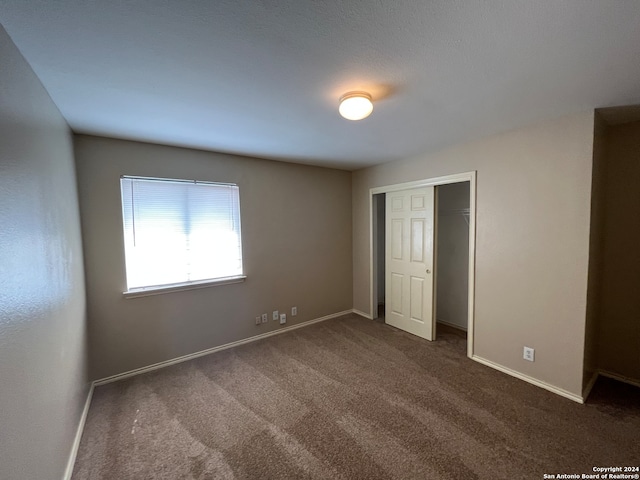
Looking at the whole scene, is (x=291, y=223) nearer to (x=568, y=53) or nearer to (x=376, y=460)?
(x=376, y=460)

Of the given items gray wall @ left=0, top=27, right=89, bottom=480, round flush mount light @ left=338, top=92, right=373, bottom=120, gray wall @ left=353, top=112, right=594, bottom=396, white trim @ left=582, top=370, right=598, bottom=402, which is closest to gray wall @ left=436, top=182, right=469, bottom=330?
gray wall @ left=353, top=112, right=594, bottom=396

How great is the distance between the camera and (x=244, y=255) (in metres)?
3.36

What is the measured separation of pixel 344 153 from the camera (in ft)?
10.6

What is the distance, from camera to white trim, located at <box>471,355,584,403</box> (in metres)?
2.21

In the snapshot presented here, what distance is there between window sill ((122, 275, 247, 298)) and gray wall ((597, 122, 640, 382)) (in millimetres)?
3764

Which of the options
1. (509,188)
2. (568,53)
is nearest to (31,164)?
(568,53)

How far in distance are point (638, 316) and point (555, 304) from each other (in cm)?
84

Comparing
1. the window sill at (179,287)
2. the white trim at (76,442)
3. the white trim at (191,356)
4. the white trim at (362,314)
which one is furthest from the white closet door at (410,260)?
the white trim at (76,442)

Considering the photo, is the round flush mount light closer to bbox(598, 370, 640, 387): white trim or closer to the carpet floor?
the carpet floor

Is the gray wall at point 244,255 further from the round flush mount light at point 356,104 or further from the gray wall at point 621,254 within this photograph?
the gray wall at point 621,254

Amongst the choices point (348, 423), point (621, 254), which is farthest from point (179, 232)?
point (621, 254)

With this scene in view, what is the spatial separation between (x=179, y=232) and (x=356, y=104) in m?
2.28

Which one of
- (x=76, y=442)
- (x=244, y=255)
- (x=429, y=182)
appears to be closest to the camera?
(x=76, y=442)

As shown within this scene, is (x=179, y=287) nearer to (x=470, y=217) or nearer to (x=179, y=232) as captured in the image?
(x=179, y=232)
